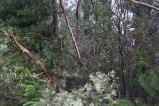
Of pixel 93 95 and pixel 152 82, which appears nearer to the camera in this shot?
pixel 152 82

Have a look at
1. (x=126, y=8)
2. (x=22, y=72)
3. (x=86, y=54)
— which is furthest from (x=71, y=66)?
(x=126, y=8)

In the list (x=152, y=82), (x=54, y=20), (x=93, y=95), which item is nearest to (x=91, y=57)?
(x=54, y=20)

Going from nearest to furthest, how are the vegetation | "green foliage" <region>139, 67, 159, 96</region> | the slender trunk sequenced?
"green foliage" <region>139, 67, 159, 96</region> < the vegetation < the slender trunk

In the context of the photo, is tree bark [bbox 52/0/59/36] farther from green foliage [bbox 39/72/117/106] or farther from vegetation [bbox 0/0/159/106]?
green foliage [bbox 39/72/117/106]

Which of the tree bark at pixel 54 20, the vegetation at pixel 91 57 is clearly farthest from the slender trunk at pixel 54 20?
the vegetation at pixel 91 57

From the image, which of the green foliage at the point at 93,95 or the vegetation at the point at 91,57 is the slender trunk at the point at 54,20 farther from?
the green foliage at the point at 93,95

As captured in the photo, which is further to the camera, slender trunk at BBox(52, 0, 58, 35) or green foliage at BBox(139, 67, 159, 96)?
slender trunk at BBox(52, 0, 58, 35)

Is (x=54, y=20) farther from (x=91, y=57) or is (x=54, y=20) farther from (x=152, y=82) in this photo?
(x=152, y=82)

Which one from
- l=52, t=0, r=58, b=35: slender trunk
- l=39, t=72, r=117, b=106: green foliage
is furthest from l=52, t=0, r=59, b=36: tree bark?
l=39, t=72, r=117, b=106: green foliage

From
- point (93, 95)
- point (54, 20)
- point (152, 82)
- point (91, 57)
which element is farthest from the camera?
point (54, 20)

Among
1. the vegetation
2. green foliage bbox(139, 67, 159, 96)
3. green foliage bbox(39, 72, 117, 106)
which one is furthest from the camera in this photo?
the vegetation

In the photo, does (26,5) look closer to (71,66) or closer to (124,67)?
(71,66)

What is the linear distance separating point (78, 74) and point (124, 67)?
3.40 feet

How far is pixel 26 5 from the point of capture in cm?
1234
